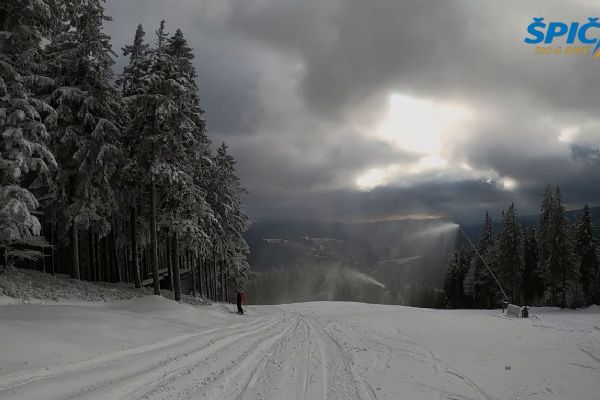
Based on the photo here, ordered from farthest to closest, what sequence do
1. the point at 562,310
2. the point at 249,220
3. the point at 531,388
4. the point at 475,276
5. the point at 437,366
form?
the point at 475,276 < the point at 562,310 < the point at 249,220 < the point at 437,366 < the point at 531,388

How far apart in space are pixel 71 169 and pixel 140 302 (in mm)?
8661

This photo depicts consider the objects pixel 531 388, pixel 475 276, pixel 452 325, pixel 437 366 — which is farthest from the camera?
pixel 475 276

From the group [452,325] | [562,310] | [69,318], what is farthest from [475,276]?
[69,318]

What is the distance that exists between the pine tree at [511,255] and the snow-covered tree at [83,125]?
4940cm

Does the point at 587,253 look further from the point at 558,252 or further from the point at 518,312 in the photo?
the point at 518,312

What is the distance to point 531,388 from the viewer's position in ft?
26.3

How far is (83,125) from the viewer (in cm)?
2195

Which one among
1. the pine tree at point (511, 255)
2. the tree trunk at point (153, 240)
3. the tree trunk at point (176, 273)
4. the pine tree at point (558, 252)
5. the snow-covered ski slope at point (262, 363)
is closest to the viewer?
the snow-covered ski slope at point (262, 363)

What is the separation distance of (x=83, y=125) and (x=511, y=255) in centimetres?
5230

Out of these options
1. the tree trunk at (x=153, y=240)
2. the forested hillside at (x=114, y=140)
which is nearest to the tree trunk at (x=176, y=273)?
the forested hillside at (x=114, y=140)

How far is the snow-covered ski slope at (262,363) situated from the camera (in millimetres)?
7133

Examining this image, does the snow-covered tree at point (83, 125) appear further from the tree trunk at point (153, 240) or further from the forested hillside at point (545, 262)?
the forested hillside at point (545, 262)

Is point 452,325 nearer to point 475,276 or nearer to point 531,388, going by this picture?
point 531,388

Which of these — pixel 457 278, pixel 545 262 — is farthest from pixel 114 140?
pixel 457 278
